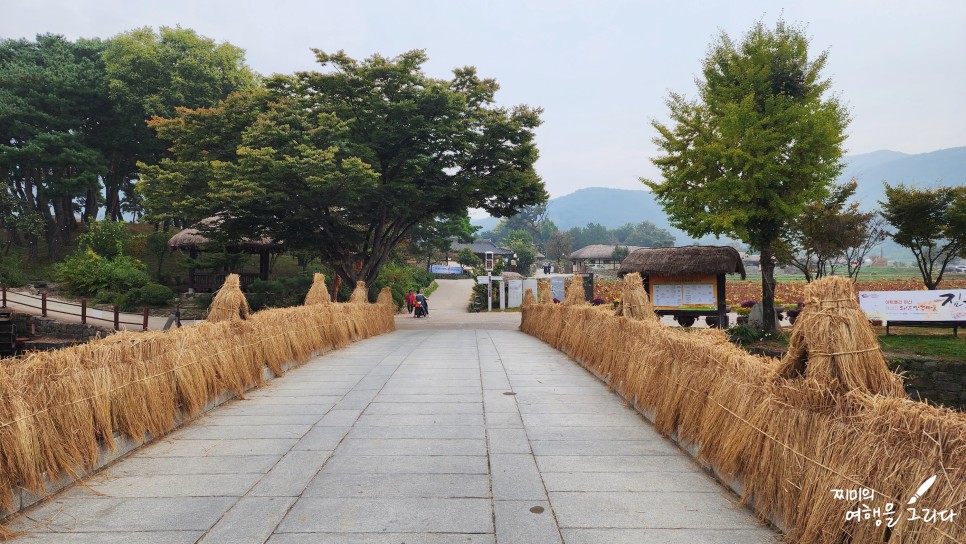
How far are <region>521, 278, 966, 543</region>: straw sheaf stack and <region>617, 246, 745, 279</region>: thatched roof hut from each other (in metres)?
11.9

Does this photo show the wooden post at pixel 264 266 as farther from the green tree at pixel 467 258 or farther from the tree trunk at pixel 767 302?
the green tree at pixel 467 258

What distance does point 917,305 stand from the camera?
14773mm

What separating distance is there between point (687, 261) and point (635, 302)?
10479mm

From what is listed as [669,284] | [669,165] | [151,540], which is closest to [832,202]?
[669,165]

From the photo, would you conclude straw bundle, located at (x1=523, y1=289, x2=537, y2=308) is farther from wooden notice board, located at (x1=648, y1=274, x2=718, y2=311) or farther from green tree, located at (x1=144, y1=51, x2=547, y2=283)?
green tree, located at (x1=144, y1=51, x2=547, y2=283)

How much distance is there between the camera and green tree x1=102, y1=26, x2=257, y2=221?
33.4 meters

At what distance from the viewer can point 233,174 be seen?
19.9 metres

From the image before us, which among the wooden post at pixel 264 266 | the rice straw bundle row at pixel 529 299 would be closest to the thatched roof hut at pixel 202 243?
the wooden post at pixel 264 266

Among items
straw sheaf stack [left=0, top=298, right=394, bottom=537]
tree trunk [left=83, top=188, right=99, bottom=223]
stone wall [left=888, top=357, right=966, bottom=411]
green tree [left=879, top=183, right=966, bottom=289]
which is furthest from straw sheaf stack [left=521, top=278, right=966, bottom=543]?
tree trunk [left=83, top=188, right=99, bottom=223]

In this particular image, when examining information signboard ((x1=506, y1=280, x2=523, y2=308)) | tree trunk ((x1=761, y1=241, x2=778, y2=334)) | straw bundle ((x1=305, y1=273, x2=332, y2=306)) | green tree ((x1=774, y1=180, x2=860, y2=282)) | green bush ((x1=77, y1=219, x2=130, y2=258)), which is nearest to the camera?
straw bundle ((x1=305, y1=273, x2=332, y2=306))

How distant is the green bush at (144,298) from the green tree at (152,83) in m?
11.9

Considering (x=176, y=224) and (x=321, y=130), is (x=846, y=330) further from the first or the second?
(x=176, y=224)

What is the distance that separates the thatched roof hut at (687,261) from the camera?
16797mm

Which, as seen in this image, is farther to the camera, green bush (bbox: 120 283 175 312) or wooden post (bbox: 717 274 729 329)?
green bush (bbox: 120 283 175 312)
